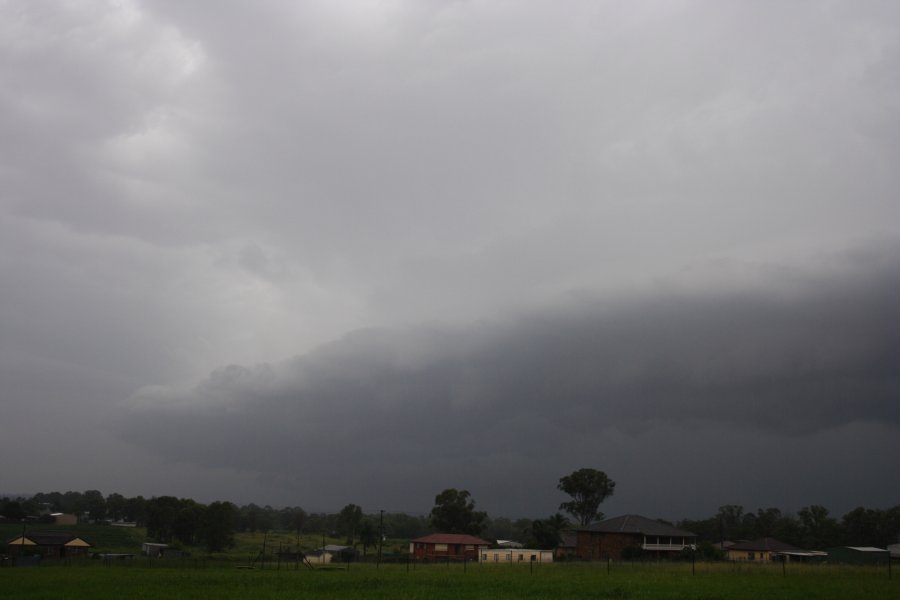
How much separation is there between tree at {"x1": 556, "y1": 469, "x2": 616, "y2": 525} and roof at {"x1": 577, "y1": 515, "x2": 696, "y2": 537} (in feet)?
125

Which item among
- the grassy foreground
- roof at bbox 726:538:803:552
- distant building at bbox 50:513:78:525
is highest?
the grassy foreground

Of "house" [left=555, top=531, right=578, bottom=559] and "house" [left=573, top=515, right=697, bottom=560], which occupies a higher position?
"house" [left=573, top=515, right=697, bottom=560]

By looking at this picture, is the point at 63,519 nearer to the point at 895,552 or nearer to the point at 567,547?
the point at 567,547

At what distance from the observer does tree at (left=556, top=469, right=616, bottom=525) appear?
Result: 127m

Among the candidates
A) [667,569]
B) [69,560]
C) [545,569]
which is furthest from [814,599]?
[69,560]

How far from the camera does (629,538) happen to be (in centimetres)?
8350

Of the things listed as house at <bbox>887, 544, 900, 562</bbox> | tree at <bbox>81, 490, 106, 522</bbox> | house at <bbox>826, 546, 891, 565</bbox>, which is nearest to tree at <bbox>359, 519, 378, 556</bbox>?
house at <bbox>826, 546, 891, 565</bbox>

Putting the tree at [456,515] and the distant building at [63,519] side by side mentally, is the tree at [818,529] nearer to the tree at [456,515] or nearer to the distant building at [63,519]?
the tree at [456,515]

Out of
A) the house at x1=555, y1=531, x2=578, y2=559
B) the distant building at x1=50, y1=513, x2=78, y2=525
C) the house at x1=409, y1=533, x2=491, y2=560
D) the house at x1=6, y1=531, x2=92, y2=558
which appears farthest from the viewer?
the distant building at x1=50, y1=513, x2=78, y2=525

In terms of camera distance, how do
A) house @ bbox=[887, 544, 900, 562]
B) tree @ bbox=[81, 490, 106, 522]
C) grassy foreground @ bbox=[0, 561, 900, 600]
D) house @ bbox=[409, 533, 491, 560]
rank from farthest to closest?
tree @ bbox=[81, 490, 106, 522] < house @ bbox=[409, 533, 491, 560] < house @ bbox=[887, 544, 900, 562] < grassy foreground @ bbox=[0, 561, 900, 600]

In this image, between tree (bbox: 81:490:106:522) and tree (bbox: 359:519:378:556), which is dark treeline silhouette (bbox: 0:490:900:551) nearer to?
tree (bbox: 359:519:378:556)

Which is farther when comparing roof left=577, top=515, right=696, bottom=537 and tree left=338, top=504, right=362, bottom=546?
tree left=338, top=504, right=362, bottom=546

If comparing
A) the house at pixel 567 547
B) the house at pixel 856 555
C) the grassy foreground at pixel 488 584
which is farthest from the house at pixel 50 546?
the house at pixel 856 555

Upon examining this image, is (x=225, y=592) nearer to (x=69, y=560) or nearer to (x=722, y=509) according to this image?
(x=69, y=560)
